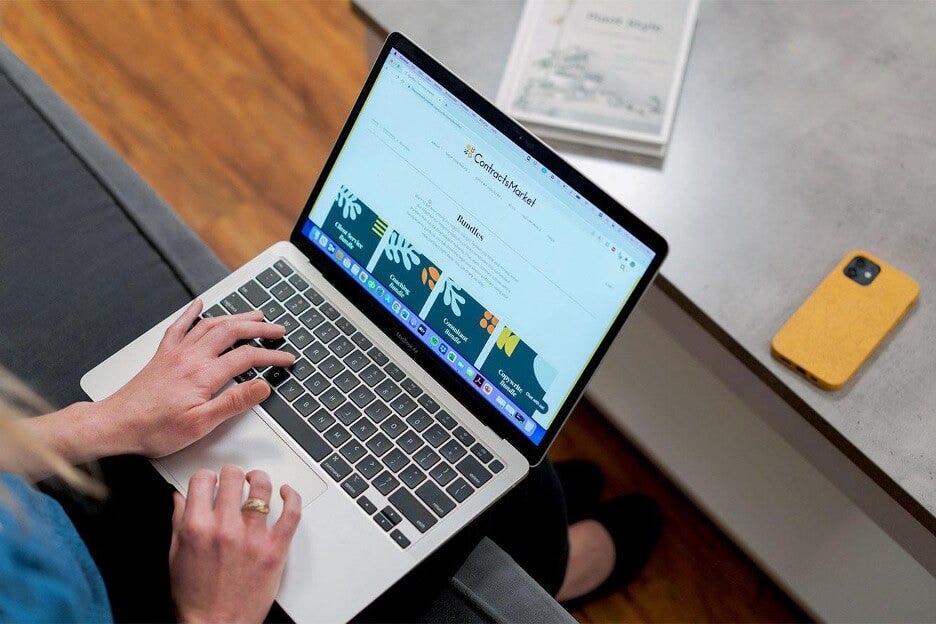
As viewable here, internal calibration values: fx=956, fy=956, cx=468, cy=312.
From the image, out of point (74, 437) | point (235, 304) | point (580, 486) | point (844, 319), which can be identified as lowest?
point (580, 486)

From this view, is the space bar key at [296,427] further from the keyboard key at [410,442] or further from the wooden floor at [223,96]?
the wooden floor at [223,96]

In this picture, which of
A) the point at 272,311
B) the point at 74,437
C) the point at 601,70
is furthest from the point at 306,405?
the point at 601,70

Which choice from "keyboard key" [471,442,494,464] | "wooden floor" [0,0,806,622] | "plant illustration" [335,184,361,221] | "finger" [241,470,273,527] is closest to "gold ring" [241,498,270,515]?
"finger" [241,470,273,527]

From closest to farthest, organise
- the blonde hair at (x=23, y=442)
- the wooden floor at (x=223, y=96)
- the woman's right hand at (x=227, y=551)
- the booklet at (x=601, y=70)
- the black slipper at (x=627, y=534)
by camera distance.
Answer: the blonde hair at (x=23, y=442)
the woman's right hand at (x=227, y=551)
the booklet at (x=601, y=70)
the black slipper at (x=627, y=534)
the wooden floor at (x=223, y=96)

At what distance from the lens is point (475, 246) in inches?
37.5

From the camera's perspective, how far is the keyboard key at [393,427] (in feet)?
3.17

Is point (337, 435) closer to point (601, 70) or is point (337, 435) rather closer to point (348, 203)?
point (348, 203)

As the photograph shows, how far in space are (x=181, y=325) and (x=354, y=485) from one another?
26cm

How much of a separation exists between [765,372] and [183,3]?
165 centimetres

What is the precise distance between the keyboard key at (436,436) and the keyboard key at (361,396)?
0.23ft

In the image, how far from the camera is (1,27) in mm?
2021

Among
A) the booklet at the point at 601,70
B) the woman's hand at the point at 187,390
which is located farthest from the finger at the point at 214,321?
the booklet at the point at 601,70

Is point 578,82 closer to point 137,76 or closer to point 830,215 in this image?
point 830,215

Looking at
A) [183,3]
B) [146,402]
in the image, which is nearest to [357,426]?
[146,402]
